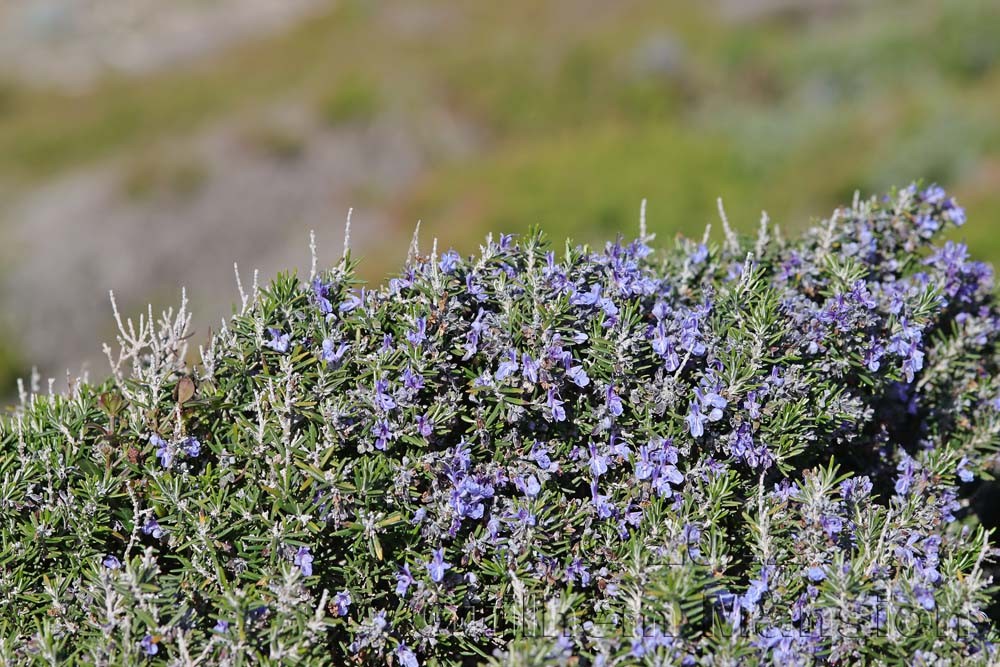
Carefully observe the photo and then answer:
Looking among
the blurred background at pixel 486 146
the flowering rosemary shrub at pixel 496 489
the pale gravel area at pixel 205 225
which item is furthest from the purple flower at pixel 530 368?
the pale gravel area at pixel 205 225

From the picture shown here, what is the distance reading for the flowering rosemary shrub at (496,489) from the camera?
2.01 metres

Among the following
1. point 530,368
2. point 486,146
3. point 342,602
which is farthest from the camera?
point 486,146

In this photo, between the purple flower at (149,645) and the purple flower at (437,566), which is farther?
the purple flower at (437,566)

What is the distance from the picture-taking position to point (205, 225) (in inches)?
444

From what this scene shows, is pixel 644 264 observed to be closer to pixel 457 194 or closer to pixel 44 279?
pixel 457 194

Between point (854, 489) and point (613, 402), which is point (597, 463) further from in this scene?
point (854, 489)

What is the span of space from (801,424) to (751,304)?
409 millimetres

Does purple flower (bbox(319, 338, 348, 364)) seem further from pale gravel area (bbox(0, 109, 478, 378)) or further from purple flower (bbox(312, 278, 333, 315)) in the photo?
pale gravel area (bbox(0, 109, 478, 378))

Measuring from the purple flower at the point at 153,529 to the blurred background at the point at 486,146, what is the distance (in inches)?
234

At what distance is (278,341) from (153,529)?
0.60 metres

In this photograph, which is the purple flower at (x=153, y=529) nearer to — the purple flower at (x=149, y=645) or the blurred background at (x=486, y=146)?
the purple flower at (x=149, y=645)

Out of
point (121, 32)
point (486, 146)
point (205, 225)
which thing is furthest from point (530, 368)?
point (121, 32)

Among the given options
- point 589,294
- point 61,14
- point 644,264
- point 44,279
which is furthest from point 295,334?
point 61,14

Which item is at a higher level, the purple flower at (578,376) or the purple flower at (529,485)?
the purple flower at (578,376)
